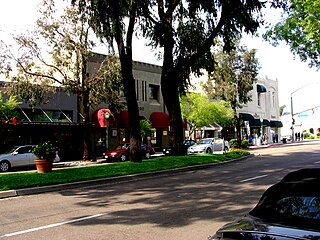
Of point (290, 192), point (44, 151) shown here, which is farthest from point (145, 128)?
point (290, 192)

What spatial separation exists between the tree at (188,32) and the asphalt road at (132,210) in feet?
30.6

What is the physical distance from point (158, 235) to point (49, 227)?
7.64 ft

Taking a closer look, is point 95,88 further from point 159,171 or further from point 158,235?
point 158,235

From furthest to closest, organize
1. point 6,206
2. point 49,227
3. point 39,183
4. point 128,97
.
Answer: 1. point 128,97
2. point 39,183
3. point 6,206
4. point 49,227

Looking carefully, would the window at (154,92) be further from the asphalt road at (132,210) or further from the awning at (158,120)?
the asphalt road at (132,210)

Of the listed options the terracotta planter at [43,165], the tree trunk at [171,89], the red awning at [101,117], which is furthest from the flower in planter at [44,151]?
the red awning at [101,117]

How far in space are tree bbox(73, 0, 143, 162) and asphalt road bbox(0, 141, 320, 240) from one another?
22.7 feet

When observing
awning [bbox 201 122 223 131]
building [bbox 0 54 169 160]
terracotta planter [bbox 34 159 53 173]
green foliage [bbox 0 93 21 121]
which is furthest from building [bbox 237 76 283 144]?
terracotta planter [bbox 34 159 53 173]

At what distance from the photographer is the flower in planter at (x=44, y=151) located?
50.1ft

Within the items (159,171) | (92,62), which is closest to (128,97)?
(159,171)

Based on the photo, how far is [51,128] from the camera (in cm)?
3109

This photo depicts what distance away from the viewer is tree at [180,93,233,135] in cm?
4047

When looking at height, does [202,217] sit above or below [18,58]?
below

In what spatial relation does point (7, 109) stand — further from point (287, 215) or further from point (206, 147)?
point (287, 215)
